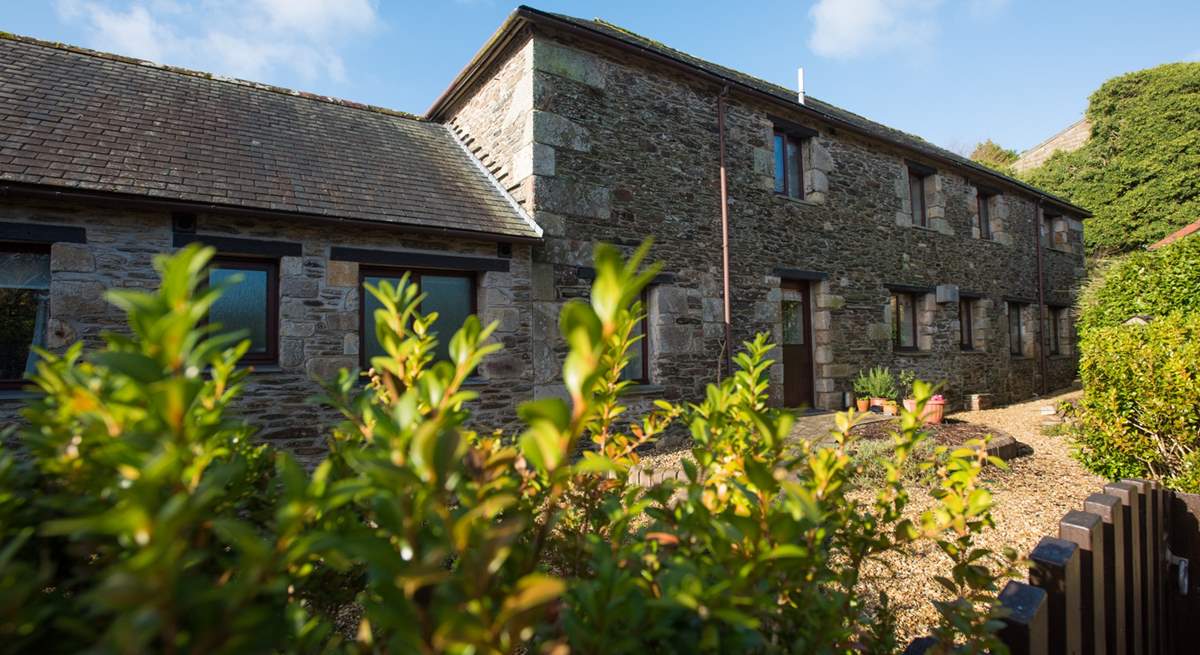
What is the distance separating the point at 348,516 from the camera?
1.07 meters

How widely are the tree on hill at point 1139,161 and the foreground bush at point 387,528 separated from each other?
28568 mm

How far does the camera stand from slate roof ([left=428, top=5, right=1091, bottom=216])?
24.4 ft

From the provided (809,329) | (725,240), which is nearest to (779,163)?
(725,240)

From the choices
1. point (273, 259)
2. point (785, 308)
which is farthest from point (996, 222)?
point (273, 259)

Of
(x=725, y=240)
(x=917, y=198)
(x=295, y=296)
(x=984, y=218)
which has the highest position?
(x=917, y=198)

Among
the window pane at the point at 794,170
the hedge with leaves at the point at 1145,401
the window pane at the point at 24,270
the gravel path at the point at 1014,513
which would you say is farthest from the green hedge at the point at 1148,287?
the window pane at the point at 24,270

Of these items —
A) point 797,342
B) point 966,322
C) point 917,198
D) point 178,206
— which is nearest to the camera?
point 178,206

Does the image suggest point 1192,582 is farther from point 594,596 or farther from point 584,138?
point 584,138

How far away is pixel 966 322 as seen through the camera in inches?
518

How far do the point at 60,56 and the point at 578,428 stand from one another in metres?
10.5

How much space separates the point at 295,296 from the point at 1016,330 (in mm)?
16821

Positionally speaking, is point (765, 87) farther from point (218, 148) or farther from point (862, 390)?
point (218, 148)

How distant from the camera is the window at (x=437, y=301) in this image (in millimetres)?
6648

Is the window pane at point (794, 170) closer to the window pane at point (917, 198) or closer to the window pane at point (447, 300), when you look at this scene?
the window pane at point (917, 198)
